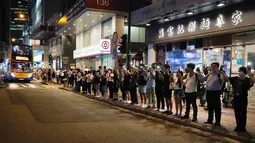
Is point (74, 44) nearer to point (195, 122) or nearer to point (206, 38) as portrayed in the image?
point (206, 38)

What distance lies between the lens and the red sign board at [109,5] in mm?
24219

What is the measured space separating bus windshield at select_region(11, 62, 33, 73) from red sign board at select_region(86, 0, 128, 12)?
11804 mm

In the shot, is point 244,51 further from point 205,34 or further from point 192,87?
point 192,87

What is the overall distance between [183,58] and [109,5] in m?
10.9

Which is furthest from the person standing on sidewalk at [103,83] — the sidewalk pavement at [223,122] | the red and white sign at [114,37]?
the sidewalk pavement at [223,122]

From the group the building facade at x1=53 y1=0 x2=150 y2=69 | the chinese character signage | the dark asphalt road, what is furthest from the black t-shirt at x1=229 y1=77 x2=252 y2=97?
the building facade at x1=53 y1=0 x2=150 y2=69

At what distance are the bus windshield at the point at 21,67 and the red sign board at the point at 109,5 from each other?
11804 millimetres

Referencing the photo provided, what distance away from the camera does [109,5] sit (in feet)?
82.5

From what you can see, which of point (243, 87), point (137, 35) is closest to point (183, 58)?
point (243, 87)

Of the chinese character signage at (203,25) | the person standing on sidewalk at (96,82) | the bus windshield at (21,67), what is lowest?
the person standing on sidewalk at (96,82)

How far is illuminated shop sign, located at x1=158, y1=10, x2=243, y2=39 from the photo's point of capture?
12773mm

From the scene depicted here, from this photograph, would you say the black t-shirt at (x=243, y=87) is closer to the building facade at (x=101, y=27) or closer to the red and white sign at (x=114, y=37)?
the red and white sign at (x=114, y=37)

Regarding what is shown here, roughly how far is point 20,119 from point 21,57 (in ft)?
77.0

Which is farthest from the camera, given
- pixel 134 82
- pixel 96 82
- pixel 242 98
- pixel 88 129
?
pixel 96 82
